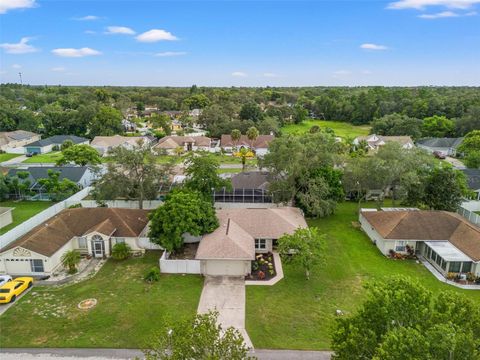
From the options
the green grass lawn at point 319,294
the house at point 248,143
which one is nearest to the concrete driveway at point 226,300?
the green grass lawn at point 319,294

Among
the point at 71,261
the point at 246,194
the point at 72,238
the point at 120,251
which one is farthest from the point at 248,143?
the point at 71,261

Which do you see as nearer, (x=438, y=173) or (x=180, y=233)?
(x=180, y=233)

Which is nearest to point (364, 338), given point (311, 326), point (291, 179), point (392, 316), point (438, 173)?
point (392, 316)

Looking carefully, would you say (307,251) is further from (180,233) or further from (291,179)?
(291,179)

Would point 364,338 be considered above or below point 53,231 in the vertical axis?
above

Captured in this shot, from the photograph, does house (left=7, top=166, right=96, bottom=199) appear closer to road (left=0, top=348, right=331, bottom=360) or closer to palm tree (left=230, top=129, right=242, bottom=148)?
road (left=0, top=348, right=331, bottom=360)

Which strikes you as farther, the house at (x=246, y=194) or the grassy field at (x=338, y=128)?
the grassy field at (x=338, y=128)

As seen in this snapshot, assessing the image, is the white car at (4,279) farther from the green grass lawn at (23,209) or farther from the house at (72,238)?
the green grass lawn at (23,209)

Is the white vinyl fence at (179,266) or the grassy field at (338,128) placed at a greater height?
the grassy field at (338,128)
